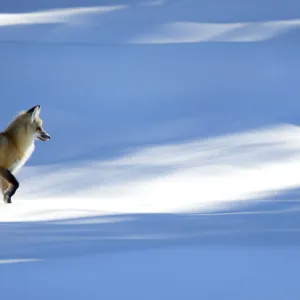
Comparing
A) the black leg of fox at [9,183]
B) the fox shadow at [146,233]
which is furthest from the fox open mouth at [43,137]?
the fox shadow at [146,233]

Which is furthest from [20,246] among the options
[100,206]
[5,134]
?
[5,134]

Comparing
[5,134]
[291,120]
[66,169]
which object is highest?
[291,120]

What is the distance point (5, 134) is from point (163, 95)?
6.70 metres

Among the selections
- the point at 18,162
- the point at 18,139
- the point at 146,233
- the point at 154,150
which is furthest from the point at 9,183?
the point at 154,150

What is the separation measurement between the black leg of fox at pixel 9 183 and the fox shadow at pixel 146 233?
6.79ft

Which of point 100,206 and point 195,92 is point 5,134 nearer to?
point 100,206

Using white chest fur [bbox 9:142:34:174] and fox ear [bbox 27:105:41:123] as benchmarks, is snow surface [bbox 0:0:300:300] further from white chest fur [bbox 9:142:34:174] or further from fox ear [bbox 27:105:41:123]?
fox ear [bbox 27:105:41:123]

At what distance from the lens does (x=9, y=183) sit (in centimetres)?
970

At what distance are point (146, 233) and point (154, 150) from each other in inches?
288

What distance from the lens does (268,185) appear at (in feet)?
35.8

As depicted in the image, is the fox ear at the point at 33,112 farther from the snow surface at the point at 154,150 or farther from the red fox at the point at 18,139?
the snow surface at the point at 154,150

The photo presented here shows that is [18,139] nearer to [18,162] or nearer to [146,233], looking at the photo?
[18,162]

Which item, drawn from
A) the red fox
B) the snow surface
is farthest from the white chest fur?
the snow surface

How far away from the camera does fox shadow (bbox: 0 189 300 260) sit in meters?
6.25
